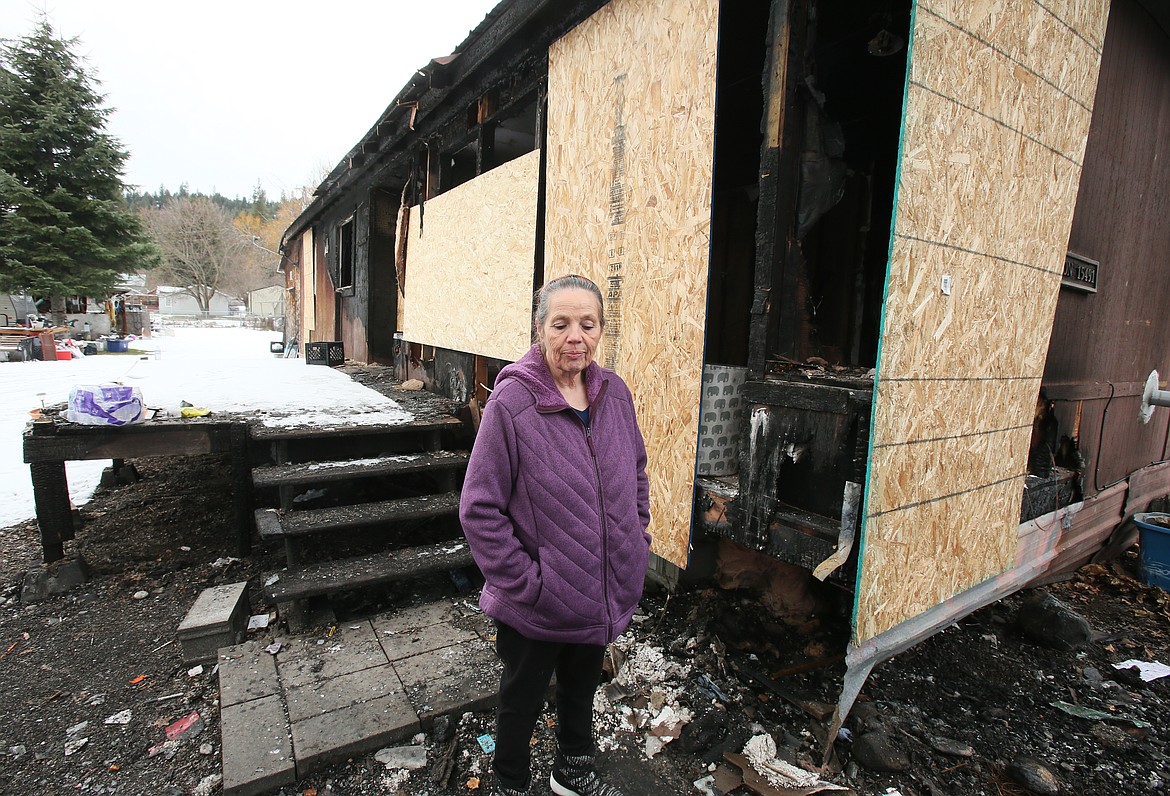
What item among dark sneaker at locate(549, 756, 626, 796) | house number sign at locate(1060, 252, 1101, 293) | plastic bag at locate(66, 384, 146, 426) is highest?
house number sign at locate(1060, 252, 1101, 293)

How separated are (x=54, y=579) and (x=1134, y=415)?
368 inches

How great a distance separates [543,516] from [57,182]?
32.1 meters

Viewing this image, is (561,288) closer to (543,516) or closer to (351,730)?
(543,516)

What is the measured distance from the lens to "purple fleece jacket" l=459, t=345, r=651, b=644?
1.83 m

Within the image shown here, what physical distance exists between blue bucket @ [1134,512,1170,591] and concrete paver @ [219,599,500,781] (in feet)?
19.4

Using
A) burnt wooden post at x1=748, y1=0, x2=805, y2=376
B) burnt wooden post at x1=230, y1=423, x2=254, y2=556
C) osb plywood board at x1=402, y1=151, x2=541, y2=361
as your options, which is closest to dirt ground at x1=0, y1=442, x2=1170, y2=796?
burnt wooden post at x1=230, y1=423, x2=254, y2=556

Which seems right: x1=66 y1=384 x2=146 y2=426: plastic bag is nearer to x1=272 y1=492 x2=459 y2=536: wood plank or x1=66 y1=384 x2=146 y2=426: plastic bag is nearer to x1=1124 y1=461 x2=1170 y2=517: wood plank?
x1=272 y1=492 x2=459 y2=536: wood plank

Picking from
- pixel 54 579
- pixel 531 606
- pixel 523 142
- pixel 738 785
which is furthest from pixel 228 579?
pixel 523 142

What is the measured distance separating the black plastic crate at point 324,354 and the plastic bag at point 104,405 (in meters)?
6.00

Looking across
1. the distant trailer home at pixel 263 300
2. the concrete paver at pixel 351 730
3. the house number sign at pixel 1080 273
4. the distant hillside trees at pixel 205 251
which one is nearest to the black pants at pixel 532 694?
the concrete paver at pixel 351 730

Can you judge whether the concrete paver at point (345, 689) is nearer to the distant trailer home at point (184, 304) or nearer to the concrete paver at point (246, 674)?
the concrete paver at point (246, 674)

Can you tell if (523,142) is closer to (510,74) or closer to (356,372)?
(510,74)

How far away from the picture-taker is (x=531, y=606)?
1873 mm

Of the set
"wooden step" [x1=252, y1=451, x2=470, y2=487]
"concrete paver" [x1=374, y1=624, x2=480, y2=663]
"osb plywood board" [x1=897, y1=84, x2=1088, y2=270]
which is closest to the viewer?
"osb plywood board" [x1=897, y1=84, x2=1088, y2=270]
